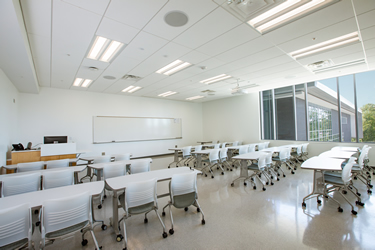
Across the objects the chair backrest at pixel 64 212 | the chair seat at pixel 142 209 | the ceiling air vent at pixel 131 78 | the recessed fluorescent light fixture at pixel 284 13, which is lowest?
the chair seat at pixel 142 209

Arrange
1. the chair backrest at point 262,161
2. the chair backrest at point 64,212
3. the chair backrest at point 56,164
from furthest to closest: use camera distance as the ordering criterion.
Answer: the chair backrest at point 262,161, the chair backrest at point 56,164, the chair backrest at point 64,212

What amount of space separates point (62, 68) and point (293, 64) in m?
6.62

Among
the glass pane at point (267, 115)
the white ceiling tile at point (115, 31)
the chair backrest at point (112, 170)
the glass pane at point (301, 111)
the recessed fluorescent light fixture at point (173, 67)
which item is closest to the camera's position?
the white ceiling tile at point (115, 31)

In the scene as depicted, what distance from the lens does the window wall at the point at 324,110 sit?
246 inches

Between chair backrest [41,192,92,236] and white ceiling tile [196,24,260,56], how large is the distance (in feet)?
11.3

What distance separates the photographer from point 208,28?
3094 mm

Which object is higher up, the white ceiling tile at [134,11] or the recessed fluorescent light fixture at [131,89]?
the recessed fluorescent light fixture at [131,89]

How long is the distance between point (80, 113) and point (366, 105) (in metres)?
11.1

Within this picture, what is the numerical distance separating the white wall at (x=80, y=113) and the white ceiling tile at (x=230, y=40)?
587 centimetres

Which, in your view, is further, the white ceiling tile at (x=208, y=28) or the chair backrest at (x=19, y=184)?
the white ceiling tile at (x=208, y=28)

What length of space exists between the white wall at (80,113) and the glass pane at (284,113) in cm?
568

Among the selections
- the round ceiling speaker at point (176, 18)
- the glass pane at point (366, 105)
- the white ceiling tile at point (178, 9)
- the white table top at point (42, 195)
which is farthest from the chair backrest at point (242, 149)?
the white table top at point (42, 195)

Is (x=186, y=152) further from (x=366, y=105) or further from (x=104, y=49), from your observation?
(x=366, y=105)

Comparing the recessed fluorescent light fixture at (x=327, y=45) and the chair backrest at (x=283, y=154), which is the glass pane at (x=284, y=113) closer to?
the chair backrest at (x=283, y=154)
